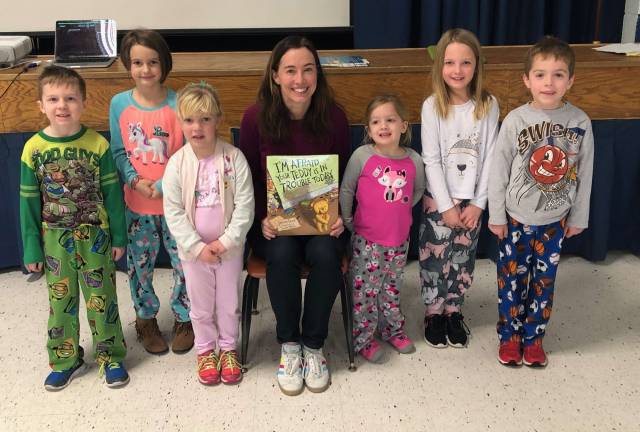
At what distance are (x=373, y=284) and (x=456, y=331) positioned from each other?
400 mm

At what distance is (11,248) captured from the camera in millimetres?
2727

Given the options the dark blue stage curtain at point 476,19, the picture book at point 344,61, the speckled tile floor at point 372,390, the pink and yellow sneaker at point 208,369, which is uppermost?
the dark blue stage curtain at point 476,19

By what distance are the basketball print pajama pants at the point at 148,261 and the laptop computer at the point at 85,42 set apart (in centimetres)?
83

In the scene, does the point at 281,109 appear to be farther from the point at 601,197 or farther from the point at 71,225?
the point at 601,197

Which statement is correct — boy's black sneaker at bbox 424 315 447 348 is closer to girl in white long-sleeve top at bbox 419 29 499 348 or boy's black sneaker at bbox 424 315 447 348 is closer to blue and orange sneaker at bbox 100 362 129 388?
girl in white long-sleeve top at bbox 419 29 499 348

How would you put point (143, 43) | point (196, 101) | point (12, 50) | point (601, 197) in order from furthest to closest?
point (601, 197) → point (12, 50) → point (143, 43) → point (196, 101)

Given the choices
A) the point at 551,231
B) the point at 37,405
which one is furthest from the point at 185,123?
the point at 551,231

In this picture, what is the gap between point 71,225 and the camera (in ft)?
6.13

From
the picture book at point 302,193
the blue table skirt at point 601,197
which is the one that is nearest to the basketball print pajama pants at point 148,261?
the picture book at point 302,193

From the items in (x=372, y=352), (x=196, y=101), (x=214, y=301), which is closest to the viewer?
(x=196, y=101)

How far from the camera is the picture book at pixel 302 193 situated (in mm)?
1901

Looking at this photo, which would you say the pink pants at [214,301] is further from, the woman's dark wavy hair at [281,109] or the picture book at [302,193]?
the woman's dark wavy hair at [281,109]

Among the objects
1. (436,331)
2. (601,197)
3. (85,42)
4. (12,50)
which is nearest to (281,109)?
(436,331)

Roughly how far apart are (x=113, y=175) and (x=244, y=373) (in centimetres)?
78
